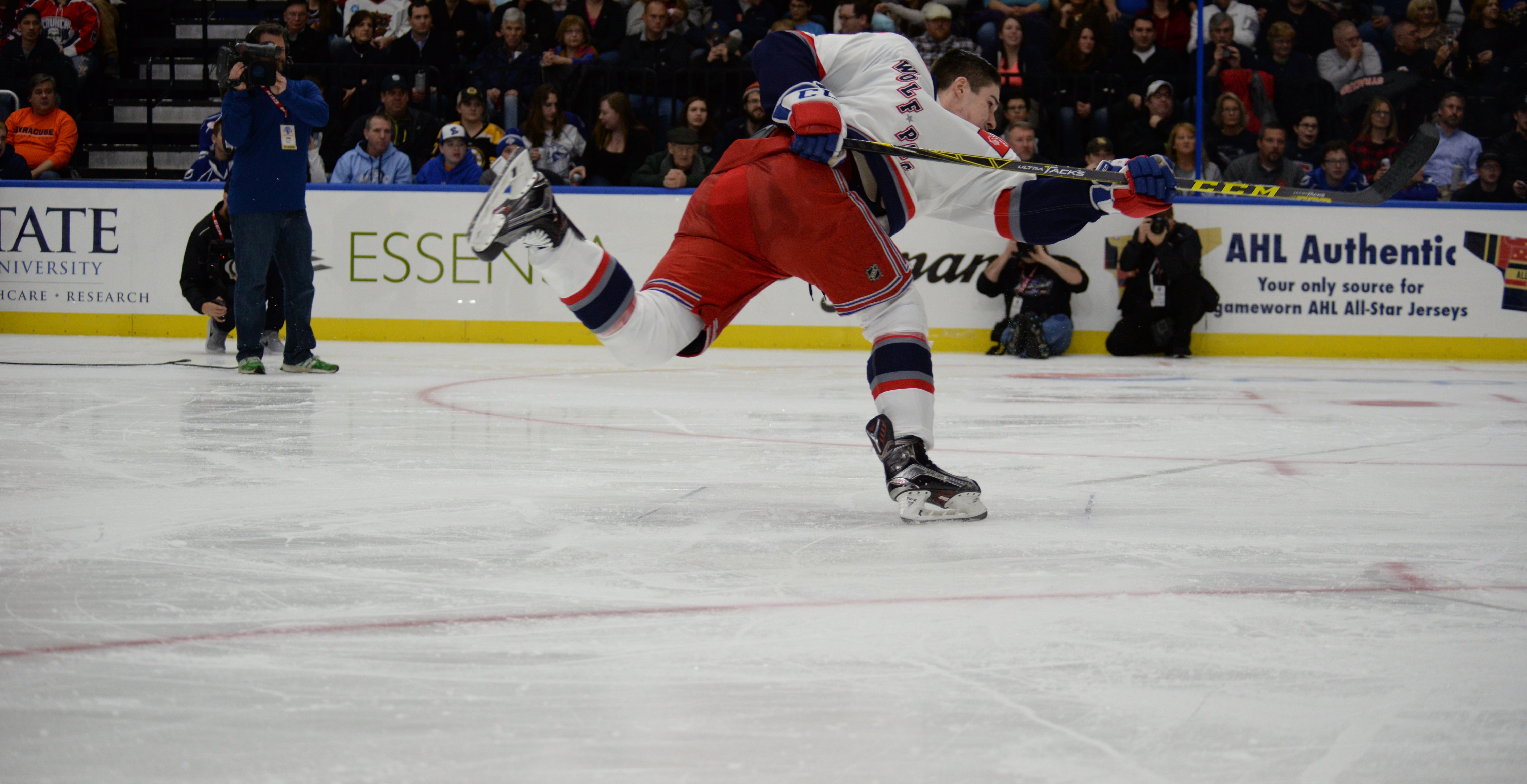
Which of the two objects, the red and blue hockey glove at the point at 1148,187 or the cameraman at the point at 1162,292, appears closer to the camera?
the red and blue hockey glove at the point at 1148,187

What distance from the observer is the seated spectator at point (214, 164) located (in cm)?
809

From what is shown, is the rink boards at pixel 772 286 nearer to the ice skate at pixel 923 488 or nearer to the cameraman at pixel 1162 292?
the cameraman at pixel 1162 292

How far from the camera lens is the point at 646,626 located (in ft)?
6.15

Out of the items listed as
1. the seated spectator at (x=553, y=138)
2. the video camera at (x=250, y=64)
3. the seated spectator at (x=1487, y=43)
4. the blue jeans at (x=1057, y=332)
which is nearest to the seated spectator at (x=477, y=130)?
the seated spectator at (x=553, y=138)

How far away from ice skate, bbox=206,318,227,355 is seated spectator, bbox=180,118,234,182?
52.6 inches

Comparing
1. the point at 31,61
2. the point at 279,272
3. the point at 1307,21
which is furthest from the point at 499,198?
the point at 31,61

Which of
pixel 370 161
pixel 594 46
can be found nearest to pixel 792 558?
pixel 370 161

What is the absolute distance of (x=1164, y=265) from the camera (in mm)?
7965

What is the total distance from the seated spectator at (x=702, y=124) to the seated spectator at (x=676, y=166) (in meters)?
0.10

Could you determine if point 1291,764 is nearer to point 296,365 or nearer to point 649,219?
point 296,365

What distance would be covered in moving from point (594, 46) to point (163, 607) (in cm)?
796

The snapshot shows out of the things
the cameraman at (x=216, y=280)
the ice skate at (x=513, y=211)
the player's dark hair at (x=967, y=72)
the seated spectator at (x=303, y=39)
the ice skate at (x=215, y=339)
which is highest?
the seated spectator at (x=303, y=39)

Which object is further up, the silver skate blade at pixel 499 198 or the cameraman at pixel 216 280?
the silver skate blade at pixel 499 198

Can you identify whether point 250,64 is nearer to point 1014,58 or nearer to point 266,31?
point 266,31
